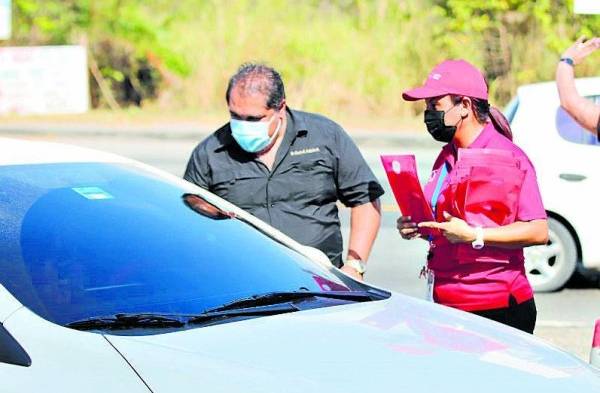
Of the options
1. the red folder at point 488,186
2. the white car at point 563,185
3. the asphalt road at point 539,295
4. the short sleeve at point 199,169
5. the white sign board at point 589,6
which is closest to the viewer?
the red folder at point 488,186

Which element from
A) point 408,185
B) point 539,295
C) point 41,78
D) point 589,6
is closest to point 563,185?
point 539,295

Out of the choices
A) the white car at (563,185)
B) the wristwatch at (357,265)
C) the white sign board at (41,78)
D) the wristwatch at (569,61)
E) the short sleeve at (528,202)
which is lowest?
the white sign board at (41,78)

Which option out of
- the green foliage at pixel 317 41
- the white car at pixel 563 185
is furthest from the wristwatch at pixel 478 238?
the green foliage at pixel 317 41

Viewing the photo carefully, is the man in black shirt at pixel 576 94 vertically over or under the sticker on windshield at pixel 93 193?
over

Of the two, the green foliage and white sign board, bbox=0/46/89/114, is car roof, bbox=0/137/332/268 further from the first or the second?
white sign board, bbox=0/46/89/114

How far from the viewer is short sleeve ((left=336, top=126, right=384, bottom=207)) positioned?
579cm

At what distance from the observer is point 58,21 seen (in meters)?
29.2

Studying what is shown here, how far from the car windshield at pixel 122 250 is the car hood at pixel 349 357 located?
0.92ft

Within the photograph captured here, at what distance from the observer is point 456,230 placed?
16.1ft

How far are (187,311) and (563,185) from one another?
20.8ft

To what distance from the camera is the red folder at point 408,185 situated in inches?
198

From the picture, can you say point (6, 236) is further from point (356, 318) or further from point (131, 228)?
point (356, 318)

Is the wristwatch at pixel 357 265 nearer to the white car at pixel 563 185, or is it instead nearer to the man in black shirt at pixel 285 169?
the man in black shirt at pixel 285 169

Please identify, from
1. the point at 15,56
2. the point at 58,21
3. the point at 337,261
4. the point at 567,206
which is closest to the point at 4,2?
the point at 15,56
